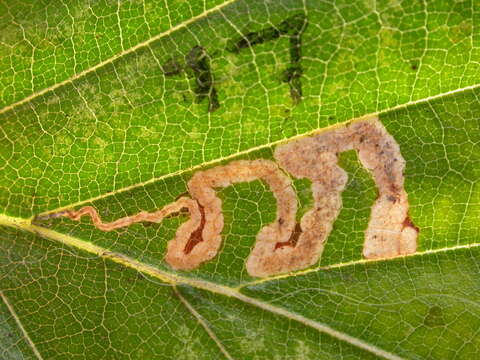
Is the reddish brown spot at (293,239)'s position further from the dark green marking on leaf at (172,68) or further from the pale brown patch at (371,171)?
the dark green marking on leaf at (172,68)

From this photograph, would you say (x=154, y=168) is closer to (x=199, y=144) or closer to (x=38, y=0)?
(x=199, y=144)

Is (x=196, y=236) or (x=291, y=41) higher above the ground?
(x=291, y=41)

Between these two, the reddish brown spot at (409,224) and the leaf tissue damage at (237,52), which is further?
the reddish brown spot at (409,224)

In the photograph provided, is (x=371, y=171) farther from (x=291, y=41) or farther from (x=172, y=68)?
(x=172, y=68)

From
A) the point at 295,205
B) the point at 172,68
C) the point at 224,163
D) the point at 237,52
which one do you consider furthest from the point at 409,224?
the point at 172,68

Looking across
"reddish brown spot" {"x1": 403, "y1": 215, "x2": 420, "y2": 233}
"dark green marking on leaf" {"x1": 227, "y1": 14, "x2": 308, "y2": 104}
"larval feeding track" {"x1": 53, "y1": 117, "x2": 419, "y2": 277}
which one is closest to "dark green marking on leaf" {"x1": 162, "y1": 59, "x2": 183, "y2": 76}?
"dark green marking on leaf" {"x1": 227, "y1": 14, "x2": 308, "y2": 104}

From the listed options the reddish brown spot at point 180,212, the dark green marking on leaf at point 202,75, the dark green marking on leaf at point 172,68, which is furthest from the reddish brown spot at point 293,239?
the dark green marking on leaf at point 172,68

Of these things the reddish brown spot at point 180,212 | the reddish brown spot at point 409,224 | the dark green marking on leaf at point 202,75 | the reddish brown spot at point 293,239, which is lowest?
the reddish brown spot at point 409,224
